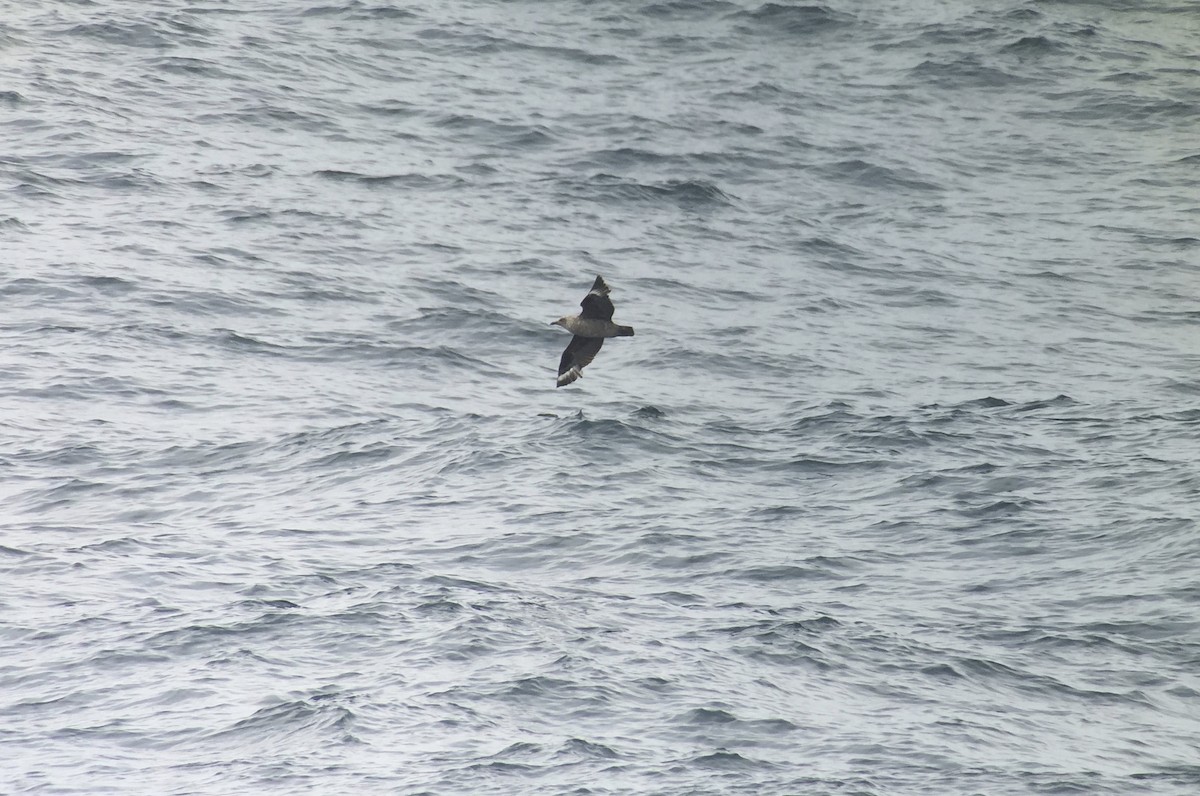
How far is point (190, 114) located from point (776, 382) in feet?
46.4

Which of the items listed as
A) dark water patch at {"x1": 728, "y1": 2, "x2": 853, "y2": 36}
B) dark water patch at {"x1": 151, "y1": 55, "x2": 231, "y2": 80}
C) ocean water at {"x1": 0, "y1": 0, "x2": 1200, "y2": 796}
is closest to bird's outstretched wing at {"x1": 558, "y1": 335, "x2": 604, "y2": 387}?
ocean water at {"x1": 0, "y1": 0, "x2": 1200, "y2": 796}

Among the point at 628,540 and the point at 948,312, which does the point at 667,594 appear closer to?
the point at 628,540

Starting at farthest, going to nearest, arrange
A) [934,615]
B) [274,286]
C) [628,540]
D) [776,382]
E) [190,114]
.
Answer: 1. [190,114]
2. [274,286]
3. [776,382]
4. [628,540]
5. [934,615]

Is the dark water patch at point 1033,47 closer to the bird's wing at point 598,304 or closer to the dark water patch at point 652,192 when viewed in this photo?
the dark water patch at point 652,192

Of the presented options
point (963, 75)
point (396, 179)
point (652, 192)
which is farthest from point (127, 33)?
point (963, 75)

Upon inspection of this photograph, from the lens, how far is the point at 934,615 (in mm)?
20172

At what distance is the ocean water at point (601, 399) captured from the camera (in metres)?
17.8

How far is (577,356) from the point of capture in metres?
16.1

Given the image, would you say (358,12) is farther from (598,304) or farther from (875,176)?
(598,304)

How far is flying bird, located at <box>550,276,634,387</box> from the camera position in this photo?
1531 centimetres

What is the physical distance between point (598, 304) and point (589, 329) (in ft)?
1.41

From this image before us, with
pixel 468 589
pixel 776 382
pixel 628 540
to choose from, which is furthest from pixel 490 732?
pixel 776 382

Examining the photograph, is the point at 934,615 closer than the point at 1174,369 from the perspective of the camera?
Yes

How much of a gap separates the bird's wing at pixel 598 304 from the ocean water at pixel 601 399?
448 centimetres
